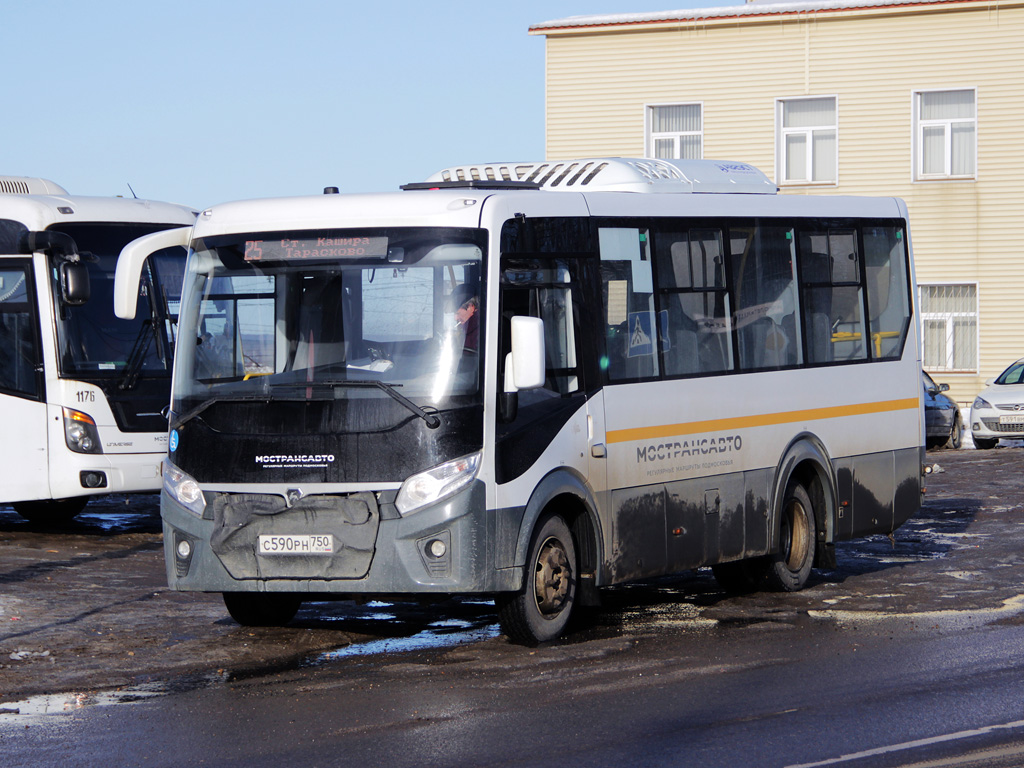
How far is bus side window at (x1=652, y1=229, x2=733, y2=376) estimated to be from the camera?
36.9 feet

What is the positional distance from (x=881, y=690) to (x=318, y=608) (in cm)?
483

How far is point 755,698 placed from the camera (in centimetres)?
819

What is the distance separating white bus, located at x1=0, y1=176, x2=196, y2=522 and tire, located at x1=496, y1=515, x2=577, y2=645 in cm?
688

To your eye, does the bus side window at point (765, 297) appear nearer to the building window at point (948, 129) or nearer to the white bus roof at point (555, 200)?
the white bus roof at point (555, 200)

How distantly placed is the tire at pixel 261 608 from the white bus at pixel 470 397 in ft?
0.06

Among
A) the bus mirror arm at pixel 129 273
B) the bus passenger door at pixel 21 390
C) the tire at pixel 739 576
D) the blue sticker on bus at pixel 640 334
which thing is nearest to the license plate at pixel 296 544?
the bus mirror arm at pixel 129 273

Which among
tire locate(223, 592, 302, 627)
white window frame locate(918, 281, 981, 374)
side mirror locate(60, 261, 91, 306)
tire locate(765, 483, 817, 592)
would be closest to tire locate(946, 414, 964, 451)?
white window frame locate(918, 281, 981, 374)

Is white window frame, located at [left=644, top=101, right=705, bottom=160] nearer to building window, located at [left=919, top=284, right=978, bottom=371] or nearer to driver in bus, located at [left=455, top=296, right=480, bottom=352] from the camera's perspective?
building window, located at [left=919, top=284, right=978, bottom=371]

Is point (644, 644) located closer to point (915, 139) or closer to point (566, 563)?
point (566, 563)

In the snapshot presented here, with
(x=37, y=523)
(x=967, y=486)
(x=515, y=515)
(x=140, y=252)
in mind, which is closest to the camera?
(x=515, y=515)

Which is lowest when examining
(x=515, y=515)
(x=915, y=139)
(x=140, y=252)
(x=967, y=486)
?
(x=967, y=486)

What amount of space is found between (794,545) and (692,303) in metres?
2.44

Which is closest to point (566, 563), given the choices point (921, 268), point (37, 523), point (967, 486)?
point (37, 523)

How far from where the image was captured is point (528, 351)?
9.34 metres
